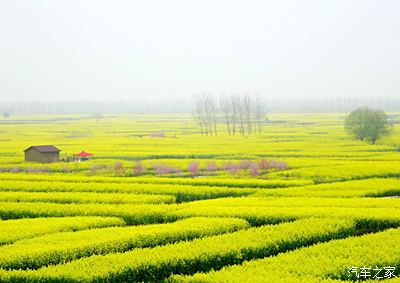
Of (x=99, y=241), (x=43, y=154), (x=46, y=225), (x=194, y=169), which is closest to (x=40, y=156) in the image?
(x=43, y=154)

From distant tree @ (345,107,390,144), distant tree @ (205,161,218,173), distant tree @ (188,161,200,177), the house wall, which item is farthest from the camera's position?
distant tree @ (345,107,390,144)

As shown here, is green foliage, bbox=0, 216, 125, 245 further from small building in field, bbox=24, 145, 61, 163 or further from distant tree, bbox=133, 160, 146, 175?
small building in field, bbox=24, 145, 61, 163

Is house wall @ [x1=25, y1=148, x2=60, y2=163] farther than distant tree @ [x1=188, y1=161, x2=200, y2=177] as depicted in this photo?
Yes

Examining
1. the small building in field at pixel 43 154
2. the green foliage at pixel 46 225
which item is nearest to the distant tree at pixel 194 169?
the small building in field at pixel 43 154

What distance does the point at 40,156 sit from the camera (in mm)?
44562

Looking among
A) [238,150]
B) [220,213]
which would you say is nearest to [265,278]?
[220,213]

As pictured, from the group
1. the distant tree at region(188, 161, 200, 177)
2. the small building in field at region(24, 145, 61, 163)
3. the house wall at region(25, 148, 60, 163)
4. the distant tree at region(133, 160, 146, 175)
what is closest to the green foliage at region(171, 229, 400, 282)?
the distant tree at region(188, 161, 200, 177)

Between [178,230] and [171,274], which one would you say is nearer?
[171,274]

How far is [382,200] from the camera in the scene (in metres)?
24.0

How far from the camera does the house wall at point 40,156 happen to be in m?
44.5

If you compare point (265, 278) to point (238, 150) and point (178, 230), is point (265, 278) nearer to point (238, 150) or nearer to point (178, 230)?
point (178, 230)

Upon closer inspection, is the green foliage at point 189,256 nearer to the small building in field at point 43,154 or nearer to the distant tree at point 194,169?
the distant tree at point 194,169

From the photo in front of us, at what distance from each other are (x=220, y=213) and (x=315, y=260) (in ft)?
23.2

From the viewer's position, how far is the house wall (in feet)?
146
